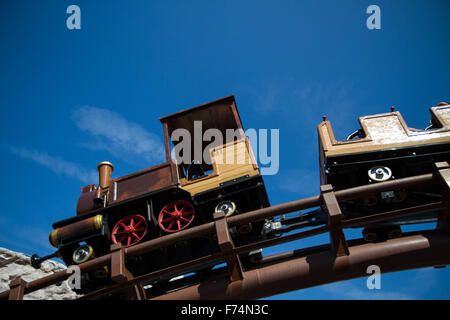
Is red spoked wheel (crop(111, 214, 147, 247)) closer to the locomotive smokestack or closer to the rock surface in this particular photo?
the locomotive smokestack

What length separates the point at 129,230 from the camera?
894 cm

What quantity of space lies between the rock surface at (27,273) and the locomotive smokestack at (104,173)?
27.2 feet

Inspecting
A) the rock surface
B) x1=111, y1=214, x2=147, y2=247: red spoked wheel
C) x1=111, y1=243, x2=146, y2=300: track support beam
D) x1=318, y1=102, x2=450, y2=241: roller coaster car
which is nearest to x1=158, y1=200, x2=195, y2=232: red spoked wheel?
x1=111, y1=214, x2=147, y2=247: red spoked wheel

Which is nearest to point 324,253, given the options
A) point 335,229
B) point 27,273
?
point 335,229

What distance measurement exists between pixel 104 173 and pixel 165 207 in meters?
2.76

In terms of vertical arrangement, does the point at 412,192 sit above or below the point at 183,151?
below

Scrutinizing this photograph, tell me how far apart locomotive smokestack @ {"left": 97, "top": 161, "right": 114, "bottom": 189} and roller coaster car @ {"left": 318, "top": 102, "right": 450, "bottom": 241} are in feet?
17.9

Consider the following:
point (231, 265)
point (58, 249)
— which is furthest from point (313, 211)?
point (58, 249)

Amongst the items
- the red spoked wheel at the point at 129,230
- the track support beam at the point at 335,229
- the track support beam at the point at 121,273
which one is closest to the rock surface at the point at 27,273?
the red spoked wheel at the point at 129,230

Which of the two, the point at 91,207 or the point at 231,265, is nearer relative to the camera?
the point at 231,265

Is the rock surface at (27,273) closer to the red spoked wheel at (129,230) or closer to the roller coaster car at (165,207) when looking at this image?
the roller coaster car at (165,207)
